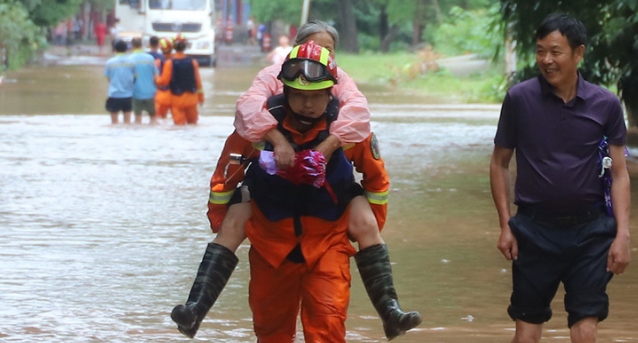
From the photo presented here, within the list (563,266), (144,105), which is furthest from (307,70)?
(144,105)

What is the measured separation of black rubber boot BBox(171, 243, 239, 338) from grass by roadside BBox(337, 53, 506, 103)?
882 inches

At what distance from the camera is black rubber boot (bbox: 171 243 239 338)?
5219mm

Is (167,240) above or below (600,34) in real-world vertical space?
below

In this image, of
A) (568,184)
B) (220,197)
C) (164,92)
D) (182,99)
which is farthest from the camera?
(164,92)

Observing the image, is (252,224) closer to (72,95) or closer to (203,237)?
(203,237)

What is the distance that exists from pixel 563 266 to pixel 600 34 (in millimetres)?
8450

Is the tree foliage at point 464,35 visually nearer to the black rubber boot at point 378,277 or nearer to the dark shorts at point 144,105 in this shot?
the dark shorts at point 144,105

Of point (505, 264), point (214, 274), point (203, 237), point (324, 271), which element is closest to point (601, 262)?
point (324, 271)

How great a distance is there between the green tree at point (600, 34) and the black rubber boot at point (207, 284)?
7571 millimetres

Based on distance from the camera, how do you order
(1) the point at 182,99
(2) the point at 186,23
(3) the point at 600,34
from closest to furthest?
(3) the point at 600,34 → (1) the point at 182,99 → (2) the point at 186,23

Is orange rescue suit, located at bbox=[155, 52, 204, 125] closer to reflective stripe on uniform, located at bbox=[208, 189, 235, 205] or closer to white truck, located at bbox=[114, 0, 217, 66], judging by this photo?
reflective stripe on uniform, located at bbox=[208, 189, 235, 205]

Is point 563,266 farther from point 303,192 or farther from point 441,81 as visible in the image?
point 441,81

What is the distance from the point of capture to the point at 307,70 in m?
5.09

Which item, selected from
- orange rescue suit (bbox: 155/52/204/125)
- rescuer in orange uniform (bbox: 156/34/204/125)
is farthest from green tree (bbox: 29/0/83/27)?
rescuer in orange uniform (bbox: 156/34/204/125)
